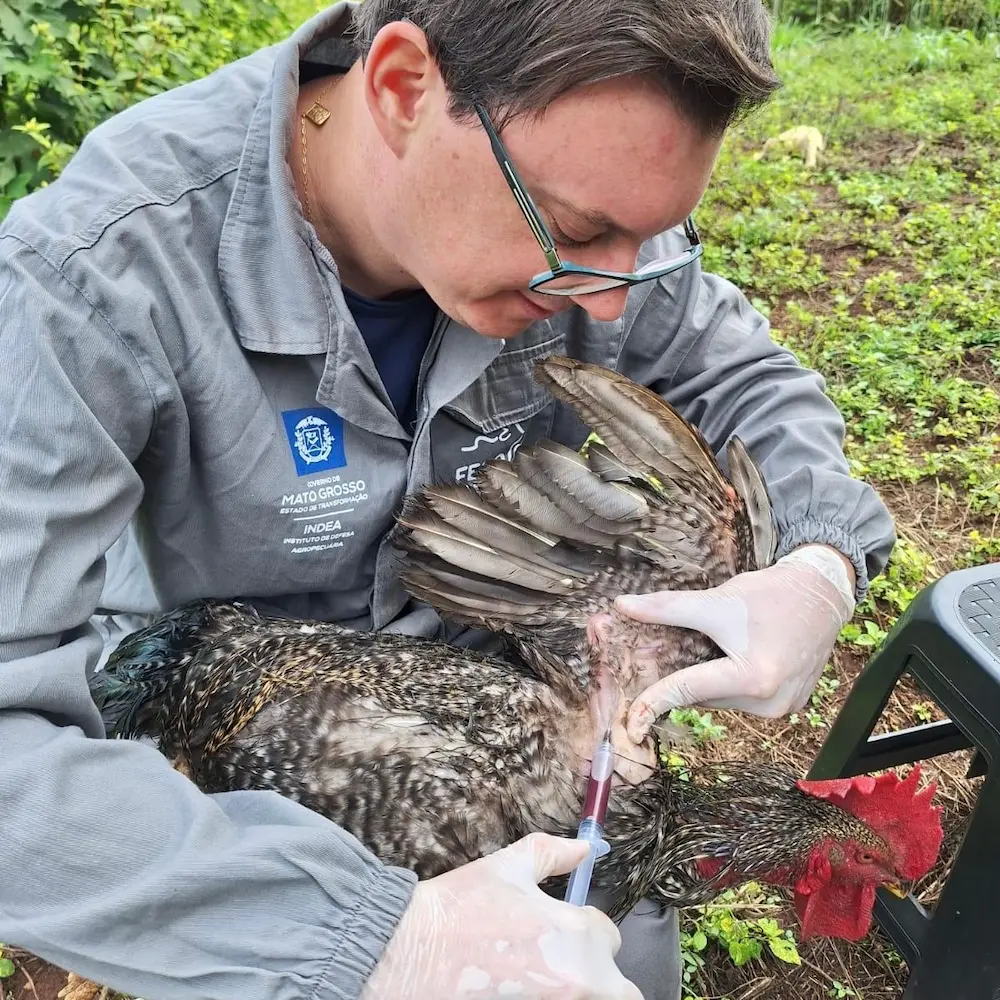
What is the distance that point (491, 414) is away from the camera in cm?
225

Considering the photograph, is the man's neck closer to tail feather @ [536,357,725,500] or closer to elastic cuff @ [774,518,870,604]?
tail feather @ [536,357,725,500]

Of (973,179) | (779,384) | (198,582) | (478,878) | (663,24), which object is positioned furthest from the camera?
(973,179)

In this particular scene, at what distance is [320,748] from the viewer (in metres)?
1.94

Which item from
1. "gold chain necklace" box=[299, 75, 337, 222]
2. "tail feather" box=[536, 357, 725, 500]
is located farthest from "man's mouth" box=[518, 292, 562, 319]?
"gold chain necklace" box=[299, 75, 337, 222]

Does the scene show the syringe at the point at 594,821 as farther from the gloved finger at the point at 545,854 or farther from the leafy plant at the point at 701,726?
the leafy plant at the point at 701,726

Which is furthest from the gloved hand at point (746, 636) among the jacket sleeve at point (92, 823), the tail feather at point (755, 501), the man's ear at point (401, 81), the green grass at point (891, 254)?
Result: the green grass at point (891, 254)

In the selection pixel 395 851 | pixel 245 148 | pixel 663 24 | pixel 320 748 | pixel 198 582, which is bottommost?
pixel 395 851

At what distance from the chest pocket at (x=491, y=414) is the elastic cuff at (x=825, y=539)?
2.31 ft

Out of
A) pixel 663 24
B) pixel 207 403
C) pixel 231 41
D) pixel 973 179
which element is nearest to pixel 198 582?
pixel 207 403

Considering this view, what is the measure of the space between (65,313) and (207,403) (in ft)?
1.12

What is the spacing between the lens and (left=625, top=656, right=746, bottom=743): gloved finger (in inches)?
75.7

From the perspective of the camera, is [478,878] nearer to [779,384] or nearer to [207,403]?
[207,403]

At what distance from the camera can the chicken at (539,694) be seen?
1.94 m

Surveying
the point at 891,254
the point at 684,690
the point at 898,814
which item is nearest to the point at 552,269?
the point at 684,690
